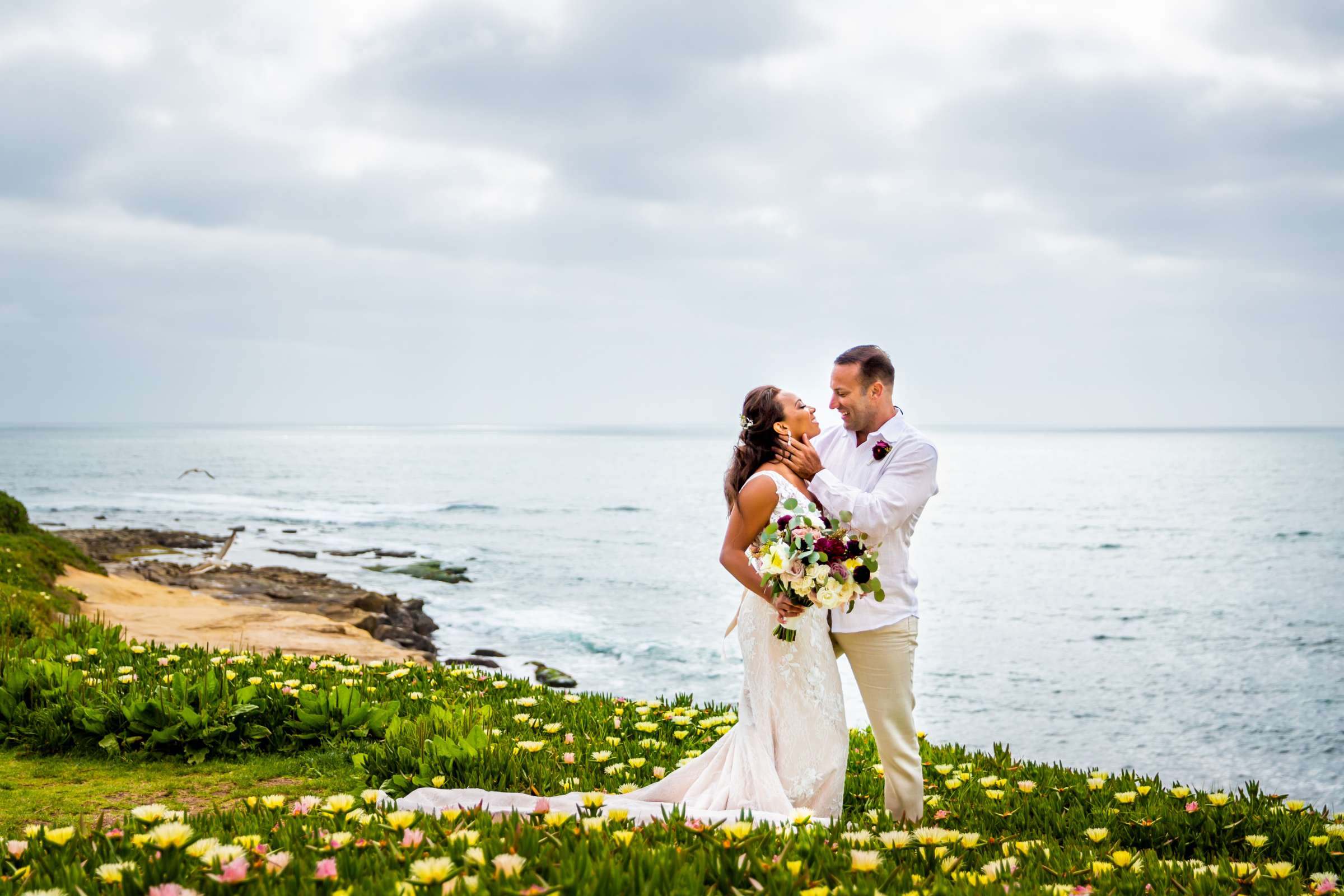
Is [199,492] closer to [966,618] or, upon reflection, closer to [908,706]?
[966,618]

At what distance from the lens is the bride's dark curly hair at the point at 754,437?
5.50m

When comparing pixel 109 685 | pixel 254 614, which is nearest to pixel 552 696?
pixel 109 685

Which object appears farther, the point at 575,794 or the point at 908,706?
the point at 908,706

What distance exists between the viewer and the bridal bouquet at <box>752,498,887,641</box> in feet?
15.6

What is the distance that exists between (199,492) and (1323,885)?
7328cm

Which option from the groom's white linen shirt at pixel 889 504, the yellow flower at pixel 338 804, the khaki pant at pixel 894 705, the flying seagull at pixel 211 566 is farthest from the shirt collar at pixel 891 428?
the flying seagull at pixel 211 566

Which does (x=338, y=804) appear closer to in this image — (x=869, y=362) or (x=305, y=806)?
(x=305, y=806)

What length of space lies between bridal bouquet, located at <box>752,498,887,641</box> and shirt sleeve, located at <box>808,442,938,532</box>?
9 centimetres

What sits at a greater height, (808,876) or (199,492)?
(808,876)

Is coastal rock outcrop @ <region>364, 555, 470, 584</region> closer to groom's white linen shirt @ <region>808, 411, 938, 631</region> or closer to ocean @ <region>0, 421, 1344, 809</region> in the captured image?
ocean @ <region>0, 421, 1344, 809</region>

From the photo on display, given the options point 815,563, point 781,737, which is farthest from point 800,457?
point 781,737

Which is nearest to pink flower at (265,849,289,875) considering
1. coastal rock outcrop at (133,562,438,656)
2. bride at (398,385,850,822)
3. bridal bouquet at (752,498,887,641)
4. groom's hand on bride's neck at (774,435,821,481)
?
bride at (398,385,850,822)

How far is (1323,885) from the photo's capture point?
337cm

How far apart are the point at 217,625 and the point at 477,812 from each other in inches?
416
